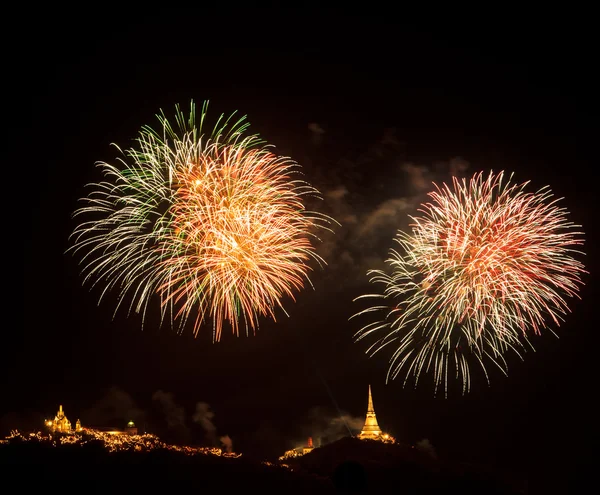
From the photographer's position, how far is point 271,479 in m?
36.3

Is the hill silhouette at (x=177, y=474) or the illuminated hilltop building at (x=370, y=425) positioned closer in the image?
the hill silhouette at (x=177, y=474)

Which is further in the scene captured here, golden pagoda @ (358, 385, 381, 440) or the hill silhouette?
golden pagoda @ (358, 385, 381, 440)

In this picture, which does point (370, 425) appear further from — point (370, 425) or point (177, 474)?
point (177, 474)

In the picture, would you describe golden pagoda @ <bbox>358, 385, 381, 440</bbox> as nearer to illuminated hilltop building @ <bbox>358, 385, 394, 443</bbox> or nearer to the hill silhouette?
illuminated hilltop building @ <bbox>358, 385, 394, 443</bbox>

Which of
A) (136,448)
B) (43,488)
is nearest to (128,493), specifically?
(43,488)

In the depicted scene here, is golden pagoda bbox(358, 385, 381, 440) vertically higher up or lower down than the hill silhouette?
higher up

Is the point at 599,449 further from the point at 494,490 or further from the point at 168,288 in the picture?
the point at 168,288

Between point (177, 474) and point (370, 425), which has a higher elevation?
point (370, 425)

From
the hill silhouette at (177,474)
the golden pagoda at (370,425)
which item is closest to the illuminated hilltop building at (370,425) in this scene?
the golden pagoda at (370,425)

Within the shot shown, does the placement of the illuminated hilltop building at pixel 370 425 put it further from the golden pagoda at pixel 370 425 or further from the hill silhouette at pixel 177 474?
the hill silhouette at pixel 177 474

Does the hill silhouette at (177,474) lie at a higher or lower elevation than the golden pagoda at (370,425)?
lower

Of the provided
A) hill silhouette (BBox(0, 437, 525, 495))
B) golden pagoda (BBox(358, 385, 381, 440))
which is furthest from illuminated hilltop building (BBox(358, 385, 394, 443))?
hill silhouette (BBox(0, 437, 525, 495))

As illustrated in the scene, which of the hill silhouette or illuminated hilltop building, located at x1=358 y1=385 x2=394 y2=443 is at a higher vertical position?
illuminated hilltop building, located at x1=358 y1=385 x2=394 y2=443

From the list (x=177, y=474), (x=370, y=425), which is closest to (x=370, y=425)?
(x=370, y=425)
